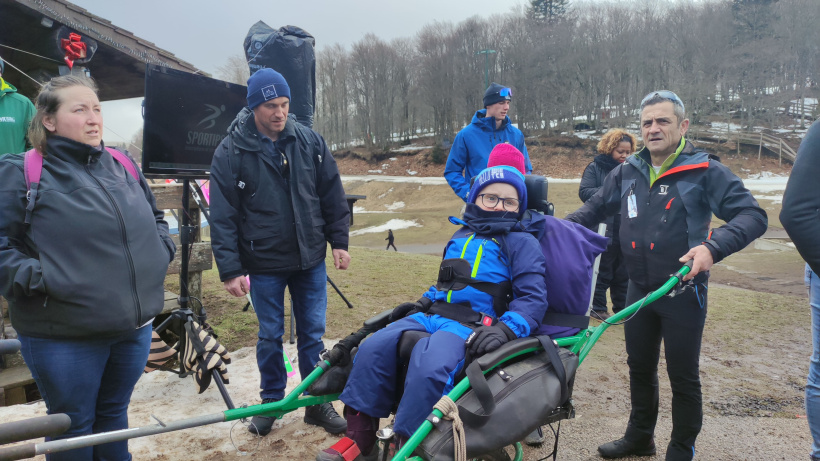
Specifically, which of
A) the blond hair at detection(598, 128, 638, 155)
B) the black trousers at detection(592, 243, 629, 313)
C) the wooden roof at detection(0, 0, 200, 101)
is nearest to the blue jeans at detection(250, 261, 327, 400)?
the black trousers at detection(592, 243, 629, 313)

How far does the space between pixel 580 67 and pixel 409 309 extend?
5091 centimetres

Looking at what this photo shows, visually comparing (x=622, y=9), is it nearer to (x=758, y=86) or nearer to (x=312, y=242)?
(x=758, y=86)

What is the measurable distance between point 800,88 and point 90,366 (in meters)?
54.8

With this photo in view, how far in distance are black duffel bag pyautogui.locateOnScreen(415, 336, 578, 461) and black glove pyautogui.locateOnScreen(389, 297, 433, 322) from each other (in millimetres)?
609

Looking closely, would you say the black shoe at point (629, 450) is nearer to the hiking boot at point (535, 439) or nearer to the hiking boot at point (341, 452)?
the hiking boot at point (535, 439)

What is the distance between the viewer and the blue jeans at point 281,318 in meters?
3.26

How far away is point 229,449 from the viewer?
118 inches

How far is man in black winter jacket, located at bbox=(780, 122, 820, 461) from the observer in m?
2.31

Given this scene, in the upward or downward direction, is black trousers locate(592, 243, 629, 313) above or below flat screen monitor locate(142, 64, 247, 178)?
below

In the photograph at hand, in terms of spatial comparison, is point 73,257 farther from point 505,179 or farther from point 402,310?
point 505,179

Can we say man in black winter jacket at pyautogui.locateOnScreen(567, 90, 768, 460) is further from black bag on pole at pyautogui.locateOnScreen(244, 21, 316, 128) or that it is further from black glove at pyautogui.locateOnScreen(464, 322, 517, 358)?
black bag on pole at pyautogui.locateOnScreen(244, 21, 316, 128)

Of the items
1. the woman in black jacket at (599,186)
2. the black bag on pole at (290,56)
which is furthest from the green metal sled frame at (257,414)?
the black bag on pole at (290,56)

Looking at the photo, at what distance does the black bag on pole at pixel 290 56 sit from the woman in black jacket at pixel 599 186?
10.1 feet

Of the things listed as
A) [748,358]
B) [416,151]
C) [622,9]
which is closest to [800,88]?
[622,9]
